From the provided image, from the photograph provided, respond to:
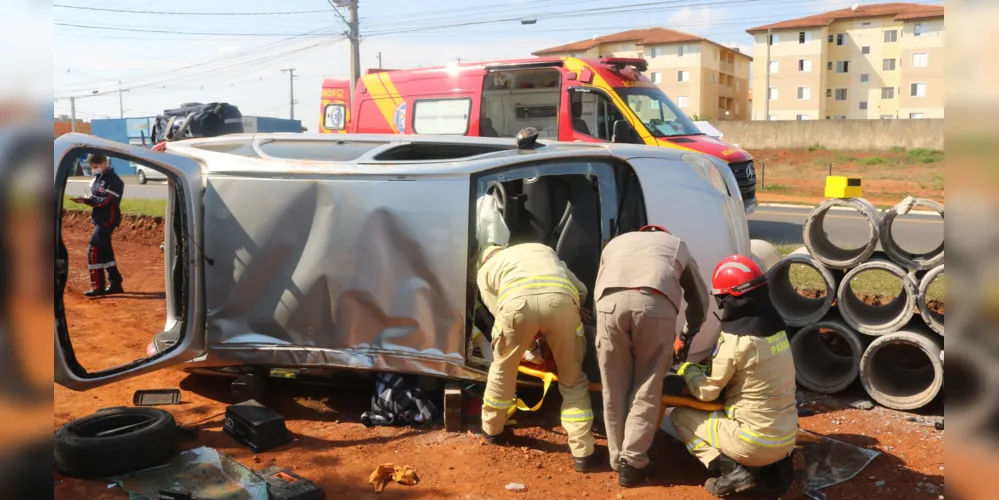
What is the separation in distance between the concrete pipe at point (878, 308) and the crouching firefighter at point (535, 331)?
222 cm

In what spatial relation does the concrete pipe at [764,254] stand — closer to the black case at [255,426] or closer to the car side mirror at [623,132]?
the car side mirror at [623,132]

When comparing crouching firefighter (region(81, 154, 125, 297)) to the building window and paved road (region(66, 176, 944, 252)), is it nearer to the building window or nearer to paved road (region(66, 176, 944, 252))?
the building window

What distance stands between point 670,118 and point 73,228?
12101 millimetres

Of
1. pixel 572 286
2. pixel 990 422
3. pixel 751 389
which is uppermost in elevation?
pixel 990 422

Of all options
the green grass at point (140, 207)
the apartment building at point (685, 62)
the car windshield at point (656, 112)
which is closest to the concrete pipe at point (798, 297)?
the car windshield at point (656, 112)

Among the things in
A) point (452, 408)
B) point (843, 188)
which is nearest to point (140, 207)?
point (452, 408)

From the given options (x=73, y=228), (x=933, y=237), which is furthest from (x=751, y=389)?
(x=73, y=228)

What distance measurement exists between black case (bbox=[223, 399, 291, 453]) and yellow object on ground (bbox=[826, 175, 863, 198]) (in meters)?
4.24

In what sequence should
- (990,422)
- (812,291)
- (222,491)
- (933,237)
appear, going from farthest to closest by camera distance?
(933,237) < (812,291) < (222,491) < (990,422)

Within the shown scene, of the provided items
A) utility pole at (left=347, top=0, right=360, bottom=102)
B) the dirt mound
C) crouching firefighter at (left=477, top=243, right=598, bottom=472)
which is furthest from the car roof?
utility pole at (left=347, top=0, right=360, bottom=102)

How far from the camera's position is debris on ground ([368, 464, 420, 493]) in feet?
13.3

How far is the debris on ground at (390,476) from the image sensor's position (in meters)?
4.04

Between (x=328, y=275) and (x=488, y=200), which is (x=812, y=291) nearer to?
(x=488, y=200)

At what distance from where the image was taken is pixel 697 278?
453 cm
